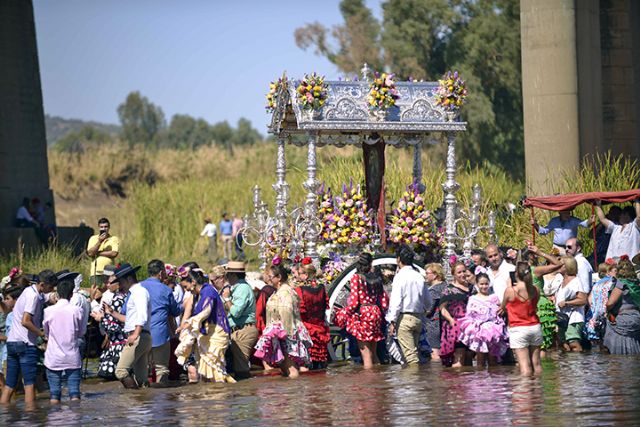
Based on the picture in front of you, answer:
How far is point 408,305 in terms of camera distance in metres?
19.0

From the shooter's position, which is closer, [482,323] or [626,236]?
[482,323]

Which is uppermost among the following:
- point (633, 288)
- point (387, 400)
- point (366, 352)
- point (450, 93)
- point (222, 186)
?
point (450, 93)

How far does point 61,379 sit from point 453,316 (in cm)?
547

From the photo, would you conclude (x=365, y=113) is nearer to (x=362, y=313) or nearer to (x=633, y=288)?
(x=362, y=313)

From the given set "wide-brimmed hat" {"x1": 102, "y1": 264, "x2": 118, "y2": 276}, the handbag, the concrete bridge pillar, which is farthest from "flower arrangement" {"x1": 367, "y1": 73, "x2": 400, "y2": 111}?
the concrete bridge pillar

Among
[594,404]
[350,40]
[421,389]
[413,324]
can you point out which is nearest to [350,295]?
[413,324]

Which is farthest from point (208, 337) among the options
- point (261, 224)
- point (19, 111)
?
point (19, 111)

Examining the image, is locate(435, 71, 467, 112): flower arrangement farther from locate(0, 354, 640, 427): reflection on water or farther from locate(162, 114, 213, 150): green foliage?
locate(162, 114, 213, 150): green foliage

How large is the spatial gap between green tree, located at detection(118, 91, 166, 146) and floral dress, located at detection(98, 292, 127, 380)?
121692 mm

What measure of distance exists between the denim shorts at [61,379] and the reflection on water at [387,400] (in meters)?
0.18

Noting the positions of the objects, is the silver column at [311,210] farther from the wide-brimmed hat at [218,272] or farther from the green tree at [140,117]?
the green tree at [140,117]

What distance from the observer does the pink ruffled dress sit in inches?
729

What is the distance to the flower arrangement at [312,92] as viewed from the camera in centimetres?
2169

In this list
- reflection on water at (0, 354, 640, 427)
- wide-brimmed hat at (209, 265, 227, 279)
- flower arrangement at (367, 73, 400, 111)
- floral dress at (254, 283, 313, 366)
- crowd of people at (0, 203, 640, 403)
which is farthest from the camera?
flower arrangement at (367, 73, 400, 111)
